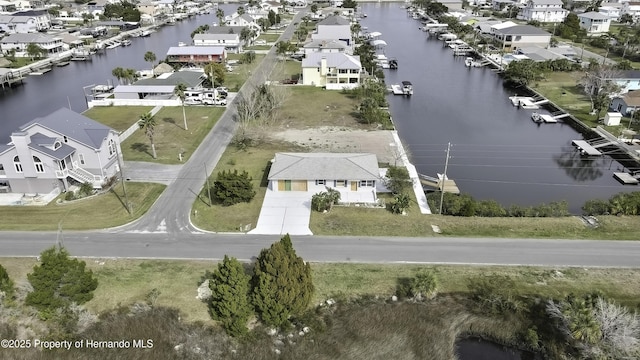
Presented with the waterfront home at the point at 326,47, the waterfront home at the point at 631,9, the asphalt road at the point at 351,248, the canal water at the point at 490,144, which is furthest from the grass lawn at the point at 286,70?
the waterfront home at the point at 631,9

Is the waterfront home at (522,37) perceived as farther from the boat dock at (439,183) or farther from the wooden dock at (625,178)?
the boat dock at (439,183)

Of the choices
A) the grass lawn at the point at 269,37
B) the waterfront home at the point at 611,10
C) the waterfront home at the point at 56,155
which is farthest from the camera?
the waterfront home at the point at 611,10

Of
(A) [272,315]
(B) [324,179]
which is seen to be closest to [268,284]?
(A) [272,315]

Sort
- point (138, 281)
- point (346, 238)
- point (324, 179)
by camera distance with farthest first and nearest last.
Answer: point (324, 179)
point (346, 238)
point (138, 281)

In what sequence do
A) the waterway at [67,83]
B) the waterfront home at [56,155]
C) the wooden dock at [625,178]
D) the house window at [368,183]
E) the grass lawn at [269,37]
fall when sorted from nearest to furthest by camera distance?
the waterfront home at [56,155] < the house window at [368,183] < the wooden dock at [625,178] < the waterway at [67,83] < the grass lawn at [269,37]

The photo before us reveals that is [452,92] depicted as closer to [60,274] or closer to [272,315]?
[272,315]

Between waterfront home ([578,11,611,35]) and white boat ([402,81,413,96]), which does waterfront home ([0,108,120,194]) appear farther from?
waterfront home ([578,11,611,35])

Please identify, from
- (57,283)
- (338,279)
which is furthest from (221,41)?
(57,283)
